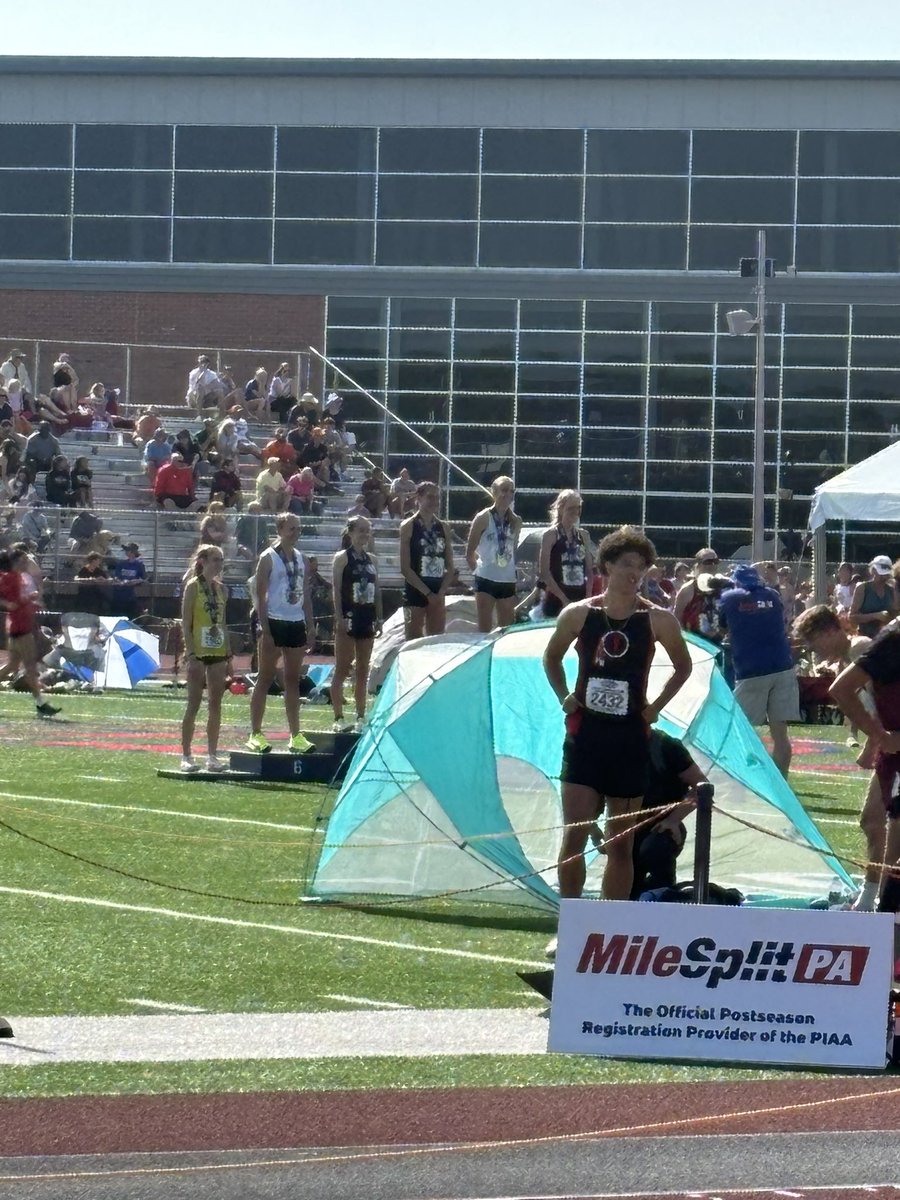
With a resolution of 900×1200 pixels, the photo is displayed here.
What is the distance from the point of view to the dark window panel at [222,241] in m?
42.2

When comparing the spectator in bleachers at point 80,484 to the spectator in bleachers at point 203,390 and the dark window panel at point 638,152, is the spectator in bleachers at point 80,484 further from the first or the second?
the dark window panel at point 638,152

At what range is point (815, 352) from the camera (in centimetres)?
4106

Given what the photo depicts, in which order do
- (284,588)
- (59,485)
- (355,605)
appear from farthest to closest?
(59,485)
(355,605)
(284,588)

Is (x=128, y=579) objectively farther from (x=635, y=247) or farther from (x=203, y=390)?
(x=635, y=247)

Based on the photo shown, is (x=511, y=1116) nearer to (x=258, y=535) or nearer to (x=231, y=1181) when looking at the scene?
(x=231, y=1181)

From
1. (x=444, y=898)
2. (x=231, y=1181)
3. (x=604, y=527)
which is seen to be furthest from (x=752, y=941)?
(x=604, y=527)

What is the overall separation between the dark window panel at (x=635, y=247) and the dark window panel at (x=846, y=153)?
286 cm

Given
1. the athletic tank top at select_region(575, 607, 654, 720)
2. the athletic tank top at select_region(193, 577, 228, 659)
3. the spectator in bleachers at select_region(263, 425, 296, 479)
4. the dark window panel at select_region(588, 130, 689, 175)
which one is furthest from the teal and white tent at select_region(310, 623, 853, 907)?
the dark window panel at select_region(588, 130, 689, 175)

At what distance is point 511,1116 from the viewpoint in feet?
19.7

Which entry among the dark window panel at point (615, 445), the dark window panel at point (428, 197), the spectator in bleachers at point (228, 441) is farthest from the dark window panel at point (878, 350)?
the spectator in bleachers at point (228, 441)

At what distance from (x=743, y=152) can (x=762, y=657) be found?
29.9 metres

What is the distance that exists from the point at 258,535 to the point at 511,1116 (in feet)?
71.5

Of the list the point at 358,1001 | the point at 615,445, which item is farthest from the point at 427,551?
the point at 615,445

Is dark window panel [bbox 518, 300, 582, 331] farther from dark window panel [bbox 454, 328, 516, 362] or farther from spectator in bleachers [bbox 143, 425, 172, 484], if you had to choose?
spectator in bleachers [bbox 143, 425, 172, 484]
